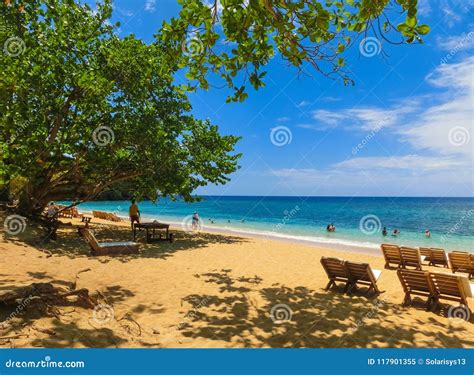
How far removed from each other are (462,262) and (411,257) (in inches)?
65.5

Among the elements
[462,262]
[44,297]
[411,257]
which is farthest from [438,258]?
[44,297]

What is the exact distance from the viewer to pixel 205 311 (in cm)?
613

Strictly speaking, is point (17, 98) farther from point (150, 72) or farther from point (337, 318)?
point (337, 318)

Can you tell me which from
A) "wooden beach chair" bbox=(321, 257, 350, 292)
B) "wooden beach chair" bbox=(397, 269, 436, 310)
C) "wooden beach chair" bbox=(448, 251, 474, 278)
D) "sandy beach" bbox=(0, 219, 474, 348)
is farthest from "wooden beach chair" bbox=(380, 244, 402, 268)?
"wooden beach chair" bbox=(397, 269, 436, 310)

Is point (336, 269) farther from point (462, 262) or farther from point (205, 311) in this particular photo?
point (462, 262)

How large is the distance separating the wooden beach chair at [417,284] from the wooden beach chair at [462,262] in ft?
18.0

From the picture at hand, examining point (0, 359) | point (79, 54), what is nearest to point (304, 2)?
point (0, 359)

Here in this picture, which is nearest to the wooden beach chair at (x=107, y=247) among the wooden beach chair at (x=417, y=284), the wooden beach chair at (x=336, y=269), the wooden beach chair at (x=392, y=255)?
the wooden beach chair at (x=336, y=269)

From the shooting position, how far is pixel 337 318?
19.5ft

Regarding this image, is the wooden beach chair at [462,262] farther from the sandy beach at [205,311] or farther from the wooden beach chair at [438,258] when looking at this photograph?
the sandy beach at [205,311]

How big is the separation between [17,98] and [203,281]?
10.4 meters

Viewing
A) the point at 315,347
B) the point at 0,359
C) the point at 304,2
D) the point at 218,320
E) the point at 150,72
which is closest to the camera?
the point at 0,359

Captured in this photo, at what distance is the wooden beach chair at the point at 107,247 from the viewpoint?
36.6ft

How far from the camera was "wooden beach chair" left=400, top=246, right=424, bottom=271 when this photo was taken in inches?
461
